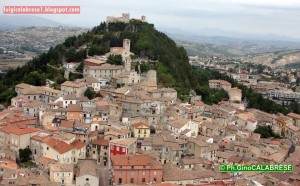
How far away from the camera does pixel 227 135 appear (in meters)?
49.7

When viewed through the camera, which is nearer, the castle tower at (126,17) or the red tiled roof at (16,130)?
the red tiled roof at (16,130)

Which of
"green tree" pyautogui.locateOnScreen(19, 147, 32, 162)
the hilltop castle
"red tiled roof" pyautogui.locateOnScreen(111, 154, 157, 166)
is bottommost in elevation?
"green tree" pyautogui.locateOnScreen(19, 147, 32, 162)

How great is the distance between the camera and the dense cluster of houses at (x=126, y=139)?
116 ft

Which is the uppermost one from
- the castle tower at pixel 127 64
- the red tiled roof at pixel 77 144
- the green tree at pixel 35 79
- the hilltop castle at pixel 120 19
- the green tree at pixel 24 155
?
the hilltop castle at pixel 120 19

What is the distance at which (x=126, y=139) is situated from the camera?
131 feet

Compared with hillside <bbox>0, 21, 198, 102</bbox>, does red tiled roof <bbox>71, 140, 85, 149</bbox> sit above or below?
below

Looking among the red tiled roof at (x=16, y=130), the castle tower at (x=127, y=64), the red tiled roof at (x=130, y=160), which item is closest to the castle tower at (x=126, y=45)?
the castle tower at (x=127, y=64)

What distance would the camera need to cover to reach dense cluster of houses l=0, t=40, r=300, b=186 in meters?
35.2

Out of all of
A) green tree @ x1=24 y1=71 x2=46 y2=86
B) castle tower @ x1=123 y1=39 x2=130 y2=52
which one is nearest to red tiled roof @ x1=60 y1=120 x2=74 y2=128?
green tree @ x1=24 y1=71 x2=46 y2=86

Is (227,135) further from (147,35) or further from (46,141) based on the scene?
(147,35)

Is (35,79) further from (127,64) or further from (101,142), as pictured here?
(101,142)

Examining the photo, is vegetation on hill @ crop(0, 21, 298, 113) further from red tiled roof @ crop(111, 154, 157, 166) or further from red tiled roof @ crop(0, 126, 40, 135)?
red tiled roof @ crop(111, 154, 157, 166)

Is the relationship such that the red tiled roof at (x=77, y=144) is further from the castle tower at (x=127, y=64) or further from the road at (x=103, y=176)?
the castle tower at (x=127, y=64)

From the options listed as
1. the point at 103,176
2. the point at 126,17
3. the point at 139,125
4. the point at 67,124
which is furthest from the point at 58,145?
the point at 126,17
